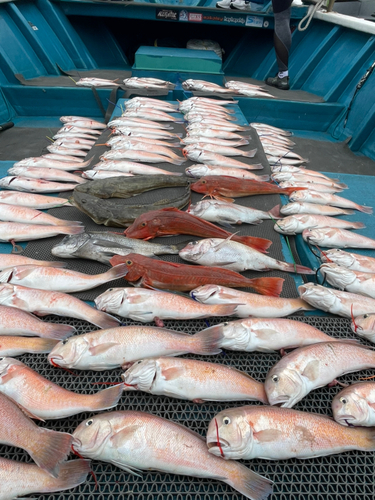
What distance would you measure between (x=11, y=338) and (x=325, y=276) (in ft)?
7.41

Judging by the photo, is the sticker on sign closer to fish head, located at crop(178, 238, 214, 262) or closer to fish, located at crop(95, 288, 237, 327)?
fish head, located at crop(178, 238, 214, 262)

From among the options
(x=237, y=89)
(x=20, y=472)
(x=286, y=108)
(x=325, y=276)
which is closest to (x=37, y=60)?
(x=237, y=89)

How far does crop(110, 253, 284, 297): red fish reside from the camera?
7.81 ft

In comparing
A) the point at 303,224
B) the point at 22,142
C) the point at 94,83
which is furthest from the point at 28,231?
the point at 94,83

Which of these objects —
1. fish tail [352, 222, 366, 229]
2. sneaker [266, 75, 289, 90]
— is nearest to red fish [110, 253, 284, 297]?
fish tail [352, 222, 366, 229]

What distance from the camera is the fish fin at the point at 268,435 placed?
1.54 meters

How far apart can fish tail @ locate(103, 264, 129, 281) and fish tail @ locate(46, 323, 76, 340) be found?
1.48 feet

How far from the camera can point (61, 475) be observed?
1.42 m

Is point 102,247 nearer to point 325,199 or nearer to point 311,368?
point 311,368

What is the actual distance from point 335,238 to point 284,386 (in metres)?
1.76

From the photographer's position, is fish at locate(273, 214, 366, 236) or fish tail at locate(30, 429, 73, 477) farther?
fish at locate(273, 214, 366, 236)

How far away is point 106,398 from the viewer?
1.67m

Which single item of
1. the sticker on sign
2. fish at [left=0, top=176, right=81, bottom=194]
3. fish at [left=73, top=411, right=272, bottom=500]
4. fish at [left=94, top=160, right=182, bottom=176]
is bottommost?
fish at [left=73, top=411, right=272, bottom=500]

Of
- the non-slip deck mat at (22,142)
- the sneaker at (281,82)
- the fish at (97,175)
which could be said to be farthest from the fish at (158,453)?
the sneaker at (281,82)
